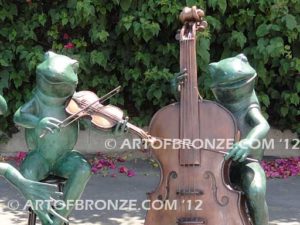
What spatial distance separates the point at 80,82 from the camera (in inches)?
255

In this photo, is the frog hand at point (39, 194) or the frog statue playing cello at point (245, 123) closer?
the frog hand at point (39, 194)

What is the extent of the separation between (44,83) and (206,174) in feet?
3.11

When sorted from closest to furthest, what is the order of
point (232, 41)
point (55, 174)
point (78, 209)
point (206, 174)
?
point (206, 174), point (55, 174), point (78, 209), point (232, 41)

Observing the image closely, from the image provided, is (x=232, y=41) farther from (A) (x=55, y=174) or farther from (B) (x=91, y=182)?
(A) (x=55, y=174)

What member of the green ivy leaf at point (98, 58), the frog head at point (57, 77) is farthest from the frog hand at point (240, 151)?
the green ivy leaf at point (98, 58)

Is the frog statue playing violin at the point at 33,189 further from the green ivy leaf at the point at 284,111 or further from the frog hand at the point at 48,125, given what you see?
the green ivy leaf at the point at 284,111

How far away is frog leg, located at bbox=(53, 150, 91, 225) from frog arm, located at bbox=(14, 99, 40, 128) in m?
0.27

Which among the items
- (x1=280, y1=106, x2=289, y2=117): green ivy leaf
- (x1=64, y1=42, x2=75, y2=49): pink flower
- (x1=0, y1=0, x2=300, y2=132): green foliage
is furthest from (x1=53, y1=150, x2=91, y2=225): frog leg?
(x1=280, y1=106, x2=289, y2=117): green ivy leaf

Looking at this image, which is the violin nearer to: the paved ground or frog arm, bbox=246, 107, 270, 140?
frog arm, bbox=246, 107, 270, 140

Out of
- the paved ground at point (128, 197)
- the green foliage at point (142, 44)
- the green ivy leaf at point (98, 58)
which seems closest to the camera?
the paved ground at point (128, 197)

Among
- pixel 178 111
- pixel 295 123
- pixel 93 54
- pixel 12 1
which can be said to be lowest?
pixel 178 111

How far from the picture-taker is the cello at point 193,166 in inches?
119

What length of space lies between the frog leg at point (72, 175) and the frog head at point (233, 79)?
0.82 metres

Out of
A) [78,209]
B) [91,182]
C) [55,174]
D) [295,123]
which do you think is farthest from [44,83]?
[295,123]
